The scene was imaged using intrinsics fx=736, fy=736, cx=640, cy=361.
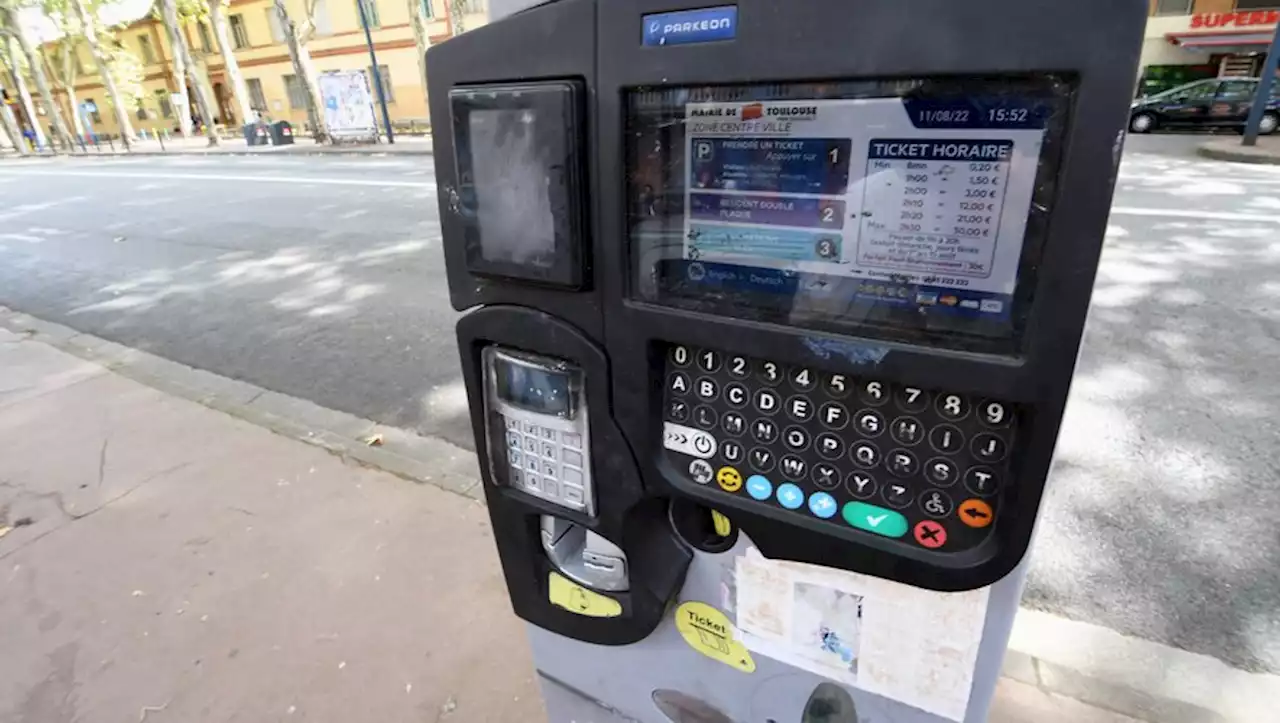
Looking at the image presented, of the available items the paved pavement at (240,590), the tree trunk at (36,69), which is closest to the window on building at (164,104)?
the tree trunk at (36,69)

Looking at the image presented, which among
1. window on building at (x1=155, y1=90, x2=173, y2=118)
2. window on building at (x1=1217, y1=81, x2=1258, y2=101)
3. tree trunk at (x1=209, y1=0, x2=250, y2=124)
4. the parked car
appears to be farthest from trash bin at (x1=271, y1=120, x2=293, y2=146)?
window on building at (x1=1217, y1=81, x2=1258, y2=101)

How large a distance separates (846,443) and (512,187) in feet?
1.66

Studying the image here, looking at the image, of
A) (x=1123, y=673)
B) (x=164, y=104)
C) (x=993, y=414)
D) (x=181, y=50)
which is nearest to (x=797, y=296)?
(x=993, y=414)

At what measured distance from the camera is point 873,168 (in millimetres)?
708

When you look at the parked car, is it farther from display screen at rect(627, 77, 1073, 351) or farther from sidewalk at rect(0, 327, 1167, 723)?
display screen at rect(627, 77, 1073, 351)

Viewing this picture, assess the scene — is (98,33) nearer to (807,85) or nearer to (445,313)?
(445,313)

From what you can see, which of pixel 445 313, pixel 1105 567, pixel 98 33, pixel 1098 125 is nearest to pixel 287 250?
pixel 445 313

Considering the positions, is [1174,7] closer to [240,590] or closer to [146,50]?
[240,590]

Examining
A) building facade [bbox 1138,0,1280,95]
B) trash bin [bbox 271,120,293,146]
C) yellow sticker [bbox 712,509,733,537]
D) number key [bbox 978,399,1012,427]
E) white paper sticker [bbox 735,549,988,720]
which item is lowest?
trash bin [bbox 271,120,293,146]

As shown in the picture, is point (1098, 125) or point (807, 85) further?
point (807, 85)

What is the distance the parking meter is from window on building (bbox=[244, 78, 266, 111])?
35.8 metres

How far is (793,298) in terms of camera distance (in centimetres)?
79

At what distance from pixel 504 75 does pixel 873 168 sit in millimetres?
457

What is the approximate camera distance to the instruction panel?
65 centimetres
